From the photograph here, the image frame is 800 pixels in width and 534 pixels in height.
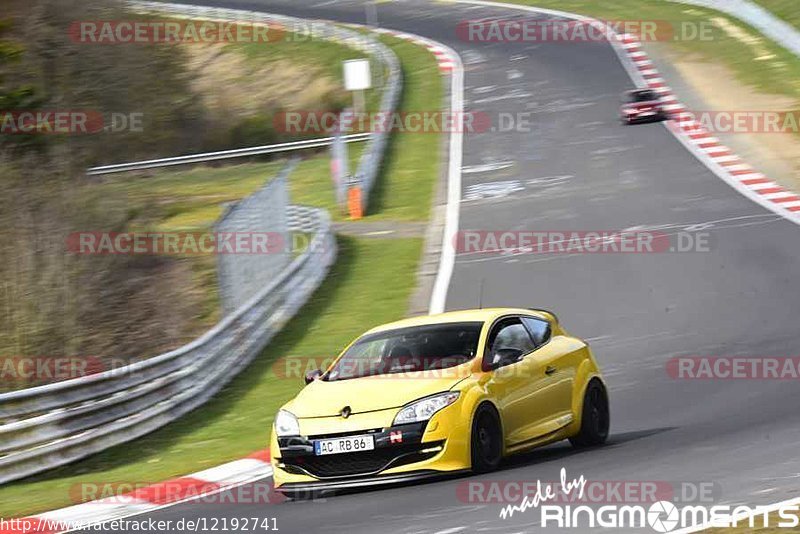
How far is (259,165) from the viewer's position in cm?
3641

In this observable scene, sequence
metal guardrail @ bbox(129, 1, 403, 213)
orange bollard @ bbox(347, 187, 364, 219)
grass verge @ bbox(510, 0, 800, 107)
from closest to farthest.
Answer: orange bollard @ bbox(347, 187, 364, 219), metal guardrail @ bbox(129, 1, 403, 213), grass verge @ bbox(510, 0, 800, 107)

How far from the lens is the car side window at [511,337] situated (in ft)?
38.3

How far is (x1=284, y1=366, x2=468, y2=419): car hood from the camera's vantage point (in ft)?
34.8

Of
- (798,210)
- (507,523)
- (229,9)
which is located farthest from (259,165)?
(507,523)

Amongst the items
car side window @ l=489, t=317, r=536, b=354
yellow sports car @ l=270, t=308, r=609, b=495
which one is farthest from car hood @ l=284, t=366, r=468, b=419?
car side window @ l=489, t=317, r=536, b=354

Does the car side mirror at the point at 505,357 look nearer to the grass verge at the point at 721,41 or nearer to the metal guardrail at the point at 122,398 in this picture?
the metal guardrail at the point at 122,398

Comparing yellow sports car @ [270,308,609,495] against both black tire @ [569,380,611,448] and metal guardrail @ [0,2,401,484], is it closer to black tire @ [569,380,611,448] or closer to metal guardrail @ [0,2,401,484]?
black tire @ [569,380,611,448]

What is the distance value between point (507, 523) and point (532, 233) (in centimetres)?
1639

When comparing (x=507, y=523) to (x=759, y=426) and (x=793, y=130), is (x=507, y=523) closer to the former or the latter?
(x=759, y=426)

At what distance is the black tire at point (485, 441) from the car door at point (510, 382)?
0.17 m

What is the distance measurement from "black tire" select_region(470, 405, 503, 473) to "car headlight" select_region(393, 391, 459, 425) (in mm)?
246

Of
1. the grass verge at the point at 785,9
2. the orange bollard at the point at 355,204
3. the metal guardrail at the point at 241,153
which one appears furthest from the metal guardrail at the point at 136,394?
Result: the grass verge at the point at 785,9

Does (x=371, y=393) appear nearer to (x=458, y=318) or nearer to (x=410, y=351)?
(x=410, y=351)

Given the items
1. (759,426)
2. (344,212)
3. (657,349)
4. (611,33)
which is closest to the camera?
(759,426)
